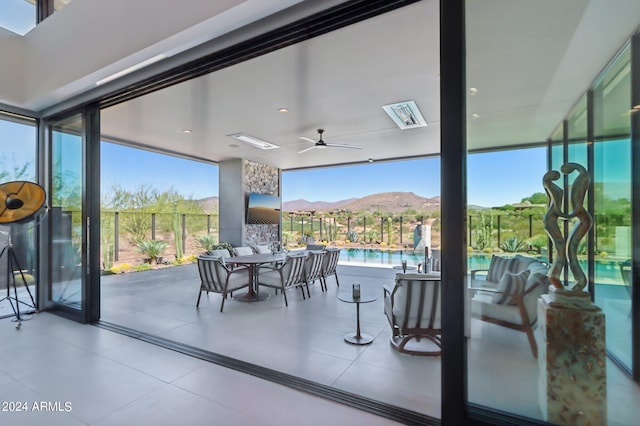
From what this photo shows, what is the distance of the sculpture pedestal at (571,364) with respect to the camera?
1563 millimetres

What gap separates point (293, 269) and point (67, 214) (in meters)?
3.25

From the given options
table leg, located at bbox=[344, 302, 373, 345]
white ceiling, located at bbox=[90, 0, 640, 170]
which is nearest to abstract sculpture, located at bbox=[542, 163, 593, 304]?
white ceiling, located at bbox=[90, 0, 640, 170]

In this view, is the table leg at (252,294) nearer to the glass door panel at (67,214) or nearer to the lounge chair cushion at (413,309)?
the glass door panel at (67,214)

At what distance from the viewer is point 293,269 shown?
502 centimetres

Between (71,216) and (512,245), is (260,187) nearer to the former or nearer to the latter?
(71,216)

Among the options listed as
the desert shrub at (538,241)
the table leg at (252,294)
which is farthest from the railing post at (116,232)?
the desert shrub at (538,241)

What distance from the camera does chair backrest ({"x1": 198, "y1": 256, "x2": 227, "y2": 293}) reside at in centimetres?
457

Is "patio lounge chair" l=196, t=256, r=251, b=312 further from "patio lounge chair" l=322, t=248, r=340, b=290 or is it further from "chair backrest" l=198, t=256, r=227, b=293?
"patio lounge chair" l=322, t=248, r=340, b=290

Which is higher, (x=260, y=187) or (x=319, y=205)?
(x=260, y=187)

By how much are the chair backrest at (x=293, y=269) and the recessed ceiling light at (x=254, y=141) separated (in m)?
2.73

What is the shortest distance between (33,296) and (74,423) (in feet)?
11.3

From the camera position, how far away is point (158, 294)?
18.5ft

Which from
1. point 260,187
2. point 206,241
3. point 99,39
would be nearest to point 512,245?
point 99,39

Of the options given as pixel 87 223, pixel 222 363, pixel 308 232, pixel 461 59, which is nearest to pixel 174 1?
pixel 461 59
